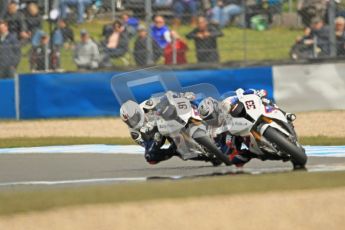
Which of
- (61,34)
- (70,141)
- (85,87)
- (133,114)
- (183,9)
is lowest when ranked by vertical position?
(70,141)

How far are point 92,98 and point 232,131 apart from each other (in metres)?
8.92

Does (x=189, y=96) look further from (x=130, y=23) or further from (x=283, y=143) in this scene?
(x=130, y=23)

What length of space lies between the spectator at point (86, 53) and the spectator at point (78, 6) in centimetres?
26

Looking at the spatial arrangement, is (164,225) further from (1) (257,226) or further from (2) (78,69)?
(2) (78,69)

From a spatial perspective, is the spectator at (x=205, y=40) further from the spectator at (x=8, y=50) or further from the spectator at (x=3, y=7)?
the spectator at (x=3, y=7)

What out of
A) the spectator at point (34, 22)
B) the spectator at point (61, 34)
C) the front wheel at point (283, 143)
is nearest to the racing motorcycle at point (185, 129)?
the front wheel at point (283, 143)

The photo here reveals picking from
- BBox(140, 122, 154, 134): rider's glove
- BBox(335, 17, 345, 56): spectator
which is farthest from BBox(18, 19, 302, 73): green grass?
BBox(140, 122, 154, 134): rider's glove

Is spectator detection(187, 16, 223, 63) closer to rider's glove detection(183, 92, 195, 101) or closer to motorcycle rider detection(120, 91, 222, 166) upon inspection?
motorcycle rider detection(120, 91, 222, 166)

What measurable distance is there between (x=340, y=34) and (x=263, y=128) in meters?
9.38

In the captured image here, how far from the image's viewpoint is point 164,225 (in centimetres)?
722

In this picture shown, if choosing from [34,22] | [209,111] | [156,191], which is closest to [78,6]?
[34,22]

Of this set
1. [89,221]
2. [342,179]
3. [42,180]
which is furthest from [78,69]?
[89,221]

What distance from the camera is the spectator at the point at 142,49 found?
64.7ft

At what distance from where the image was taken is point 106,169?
12438 millimetres
